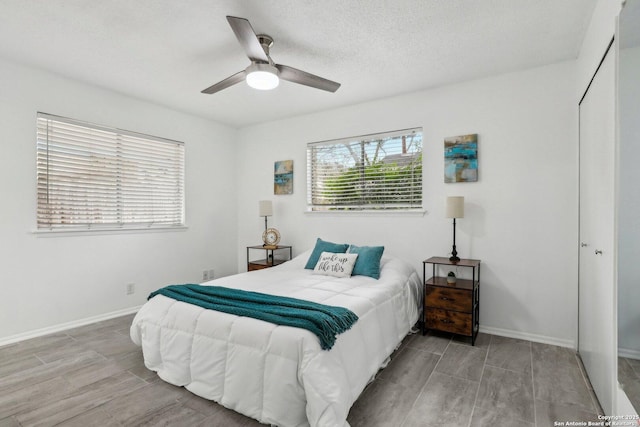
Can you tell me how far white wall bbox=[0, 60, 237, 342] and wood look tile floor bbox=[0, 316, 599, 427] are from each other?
53 cm

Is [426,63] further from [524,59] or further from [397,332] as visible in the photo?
[397,332]

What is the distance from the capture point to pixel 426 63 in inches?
121

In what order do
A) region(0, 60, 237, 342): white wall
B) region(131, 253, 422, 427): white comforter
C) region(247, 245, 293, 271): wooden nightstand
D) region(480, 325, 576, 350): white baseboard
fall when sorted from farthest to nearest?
region(247, 245, 293, 271): wooden nightstand, region(0, 60, 237, 342): white wall, region(480, 325, 576, 350): white baseboard, region(131, 253, 422, 427): white comforter

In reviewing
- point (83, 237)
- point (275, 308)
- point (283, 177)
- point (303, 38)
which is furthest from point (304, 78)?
point (83, 237)

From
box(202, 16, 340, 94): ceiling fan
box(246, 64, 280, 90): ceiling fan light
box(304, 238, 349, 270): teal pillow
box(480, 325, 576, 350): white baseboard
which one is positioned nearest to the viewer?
box(202, 16, 340, 94): ceiling fan

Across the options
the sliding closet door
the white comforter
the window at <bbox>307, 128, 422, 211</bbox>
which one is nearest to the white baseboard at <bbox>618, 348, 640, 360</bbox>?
the sliding closet door

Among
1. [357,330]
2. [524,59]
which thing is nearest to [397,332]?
[357,330]

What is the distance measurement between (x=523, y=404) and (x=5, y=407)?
3.30 meters

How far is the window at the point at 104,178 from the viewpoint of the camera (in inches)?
133

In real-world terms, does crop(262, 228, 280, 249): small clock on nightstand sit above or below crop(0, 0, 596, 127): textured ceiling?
below

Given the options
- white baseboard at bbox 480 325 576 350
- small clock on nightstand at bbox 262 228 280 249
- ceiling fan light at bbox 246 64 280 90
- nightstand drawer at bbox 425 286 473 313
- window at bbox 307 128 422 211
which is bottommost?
white baseboard at bbox 480 325 576 350

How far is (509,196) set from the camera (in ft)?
10.7

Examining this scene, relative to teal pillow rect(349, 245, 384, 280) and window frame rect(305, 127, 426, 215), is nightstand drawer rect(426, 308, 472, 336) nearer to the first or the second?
teal pillow rect(349, 245, 384, 280)

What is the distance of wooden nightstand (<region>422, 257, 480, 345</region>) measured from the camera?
302cm
